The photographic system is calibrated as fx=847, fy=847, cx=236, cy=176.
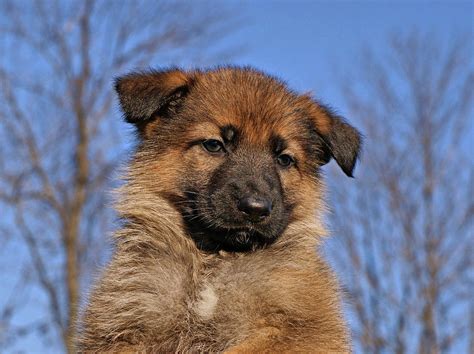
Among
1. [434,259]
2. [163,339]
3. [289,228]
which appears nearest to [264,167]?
[289,228]

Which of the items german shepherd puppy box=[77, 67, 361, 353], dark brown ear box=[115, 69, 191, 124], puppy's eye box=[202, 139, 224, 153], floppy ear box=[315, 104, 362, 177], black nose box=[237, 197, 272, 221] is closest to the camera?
german shepherd puppy box=[77, 67, 361, 353]

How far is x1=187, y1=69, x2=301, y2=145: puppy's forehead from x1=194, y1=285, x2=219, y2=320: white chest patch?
110 cm

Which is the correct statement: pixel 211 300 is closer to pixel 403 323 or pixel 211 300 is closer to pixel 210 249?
pixel 210 249

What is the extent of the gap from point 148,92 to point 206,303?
1.61 metres

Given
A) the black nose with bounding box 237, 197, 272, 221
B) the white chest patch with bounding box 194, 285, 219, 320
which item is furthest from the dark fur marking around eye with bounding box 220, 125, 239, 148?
the white chest patch with bounding box 194, 285, 219, 320

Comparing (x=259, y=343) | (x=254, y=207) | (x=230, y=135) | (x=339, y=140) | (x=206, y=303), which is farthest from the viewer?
(x=339, y=140)

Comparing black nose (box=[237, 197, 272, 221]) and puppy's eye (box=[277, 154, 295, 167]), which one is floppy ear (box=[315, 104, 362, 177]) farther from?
black nose (box=[237, 197, 272, 221])

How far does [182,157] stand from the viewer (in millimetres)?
5766

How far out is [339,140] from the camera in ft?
20.5

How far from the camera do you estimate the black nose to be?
5.32 meters

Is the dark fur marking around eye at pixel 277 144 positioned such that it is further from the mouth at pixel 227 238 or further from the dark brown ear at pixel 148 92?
the dark brown ear at pixel 148 92

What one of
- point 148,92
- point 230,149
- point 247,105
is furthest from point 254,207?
point 148,92

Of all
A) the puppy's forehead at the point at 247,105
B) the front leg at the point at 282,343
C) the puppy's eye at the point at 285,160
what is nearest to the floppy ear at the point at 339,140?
the puppy's forehead at the point at 247,105

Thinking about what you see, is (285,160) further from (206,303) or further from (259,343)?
(259,343)
